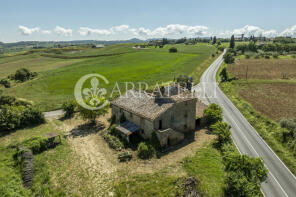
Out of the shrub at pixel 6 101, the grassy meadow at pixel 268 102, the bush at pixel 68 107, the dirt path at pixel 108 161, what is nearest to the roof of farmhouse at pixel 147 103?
the dirt path at pixel 108 161

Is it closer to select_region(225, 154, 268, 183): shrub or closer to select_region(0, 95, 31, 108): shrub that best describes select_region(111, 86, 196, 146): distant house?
select_region(225, 154, 268, 183): shrub

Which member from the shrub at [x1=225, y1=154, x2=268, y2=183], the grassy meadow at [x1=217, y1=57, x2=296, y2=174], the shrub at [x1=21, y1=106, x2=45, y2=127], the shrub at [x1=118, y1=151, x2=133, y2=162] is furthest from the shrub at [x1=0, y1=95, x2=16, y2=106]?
the grassy meadow at [x1=217, y1=57, x2=296, y2=174]

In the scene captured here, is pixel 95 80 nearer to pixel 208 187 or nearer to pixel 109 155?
pixel 109 155

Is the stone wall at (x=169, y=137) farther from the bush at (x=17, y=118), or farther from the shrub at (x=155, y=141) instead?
the bush at (x=17, y=118)

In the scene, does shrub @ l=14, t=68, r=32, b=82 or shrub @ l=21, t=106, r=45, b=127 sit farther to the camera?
shrub @ l=14, t=68, r=32, b=82

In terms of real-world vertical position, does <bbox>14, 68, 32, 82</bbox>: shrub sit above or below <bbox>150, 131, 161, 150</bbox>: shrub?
above

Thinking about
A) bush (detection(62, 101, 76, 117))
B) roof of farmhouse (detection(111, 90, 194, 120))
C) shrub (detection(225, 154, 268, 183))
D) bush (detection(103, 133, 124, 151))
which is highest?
roof of farmhouse (detection(111, 90, 194, 120))

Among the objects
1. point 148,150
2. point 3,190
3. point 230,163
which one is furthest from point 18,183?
point 230,163
